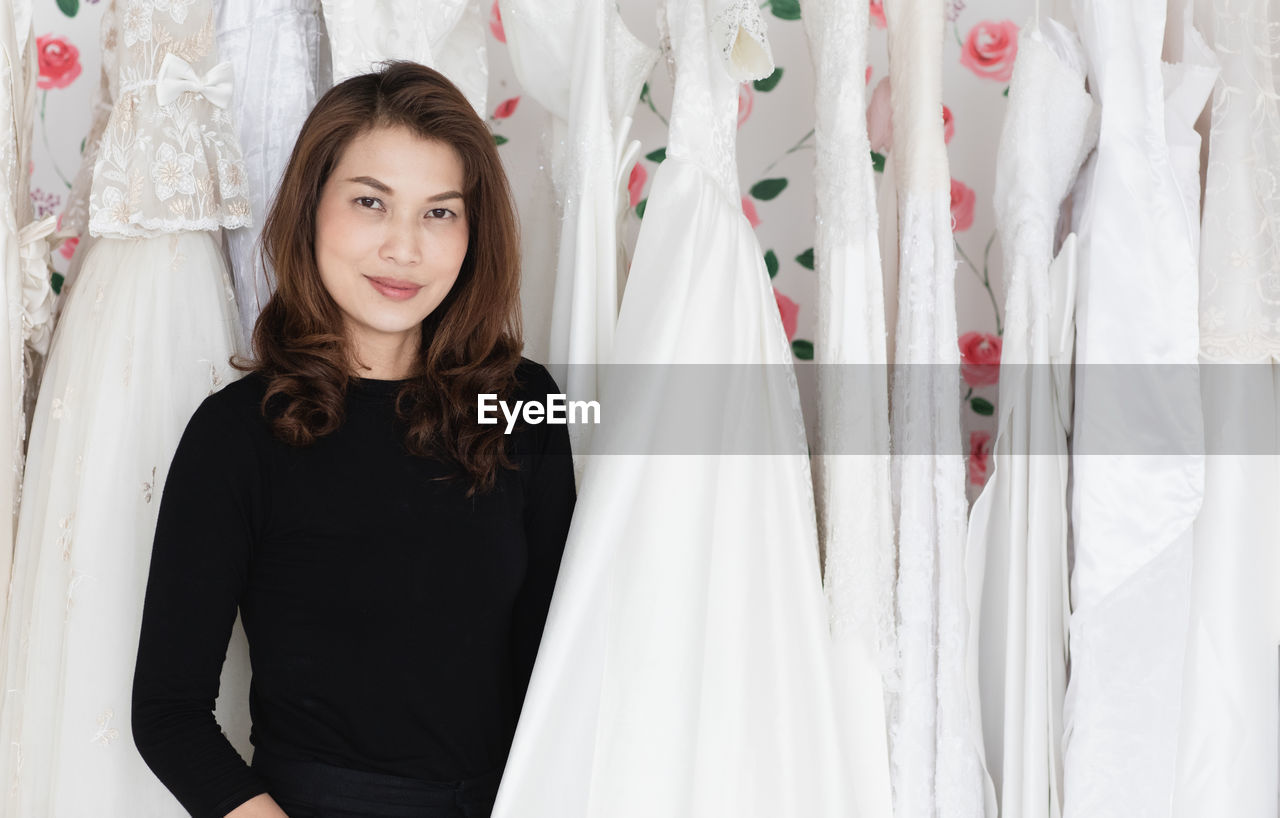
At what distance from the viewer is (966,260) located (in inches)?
56.7

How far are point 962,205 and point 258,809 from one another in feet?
3.58

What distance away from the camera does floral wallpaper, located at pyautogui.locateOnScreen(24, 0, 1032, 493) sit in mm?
1418

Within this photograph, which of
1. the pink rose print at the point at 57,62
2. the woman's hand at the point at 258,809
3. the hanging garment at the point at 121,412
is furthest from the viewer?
the pink rose print at the point at 57,62

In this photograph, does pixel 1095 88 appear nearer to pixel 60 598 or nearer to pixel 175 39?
pixel 175 39

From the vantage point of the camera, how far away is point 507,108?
1.44 meters

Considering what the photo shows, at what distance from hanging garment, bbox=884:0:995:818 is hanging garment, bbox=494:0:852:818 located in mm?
105

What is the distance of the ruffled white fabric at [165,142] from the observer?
1.05 metres

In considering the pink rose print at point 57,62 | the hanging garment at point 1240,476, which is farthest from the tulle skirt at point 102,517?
the hanging garment at point 1240,476

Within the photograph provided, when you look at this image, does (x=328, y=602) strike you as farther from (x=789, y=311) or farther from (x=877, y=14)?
(x=877, y=14)

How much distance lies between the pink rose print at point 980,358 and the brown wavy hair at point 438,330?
2.17 feet

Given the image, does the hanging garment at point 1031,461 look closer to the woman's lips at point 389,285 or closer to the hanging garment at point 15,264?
the woman's lips at point 389,285

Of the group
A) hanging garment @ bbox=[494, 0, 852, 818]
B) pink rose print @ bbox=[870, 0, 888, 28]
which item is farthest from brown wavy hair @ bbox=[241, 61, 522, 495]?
pink rose print @ bbox=[870, 0, 888, 28]

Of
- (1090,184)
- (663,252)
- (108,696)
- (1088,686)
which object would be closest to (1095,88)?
(1090,184)

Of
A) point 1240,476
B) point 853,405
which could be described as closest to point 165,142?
point 853,405
